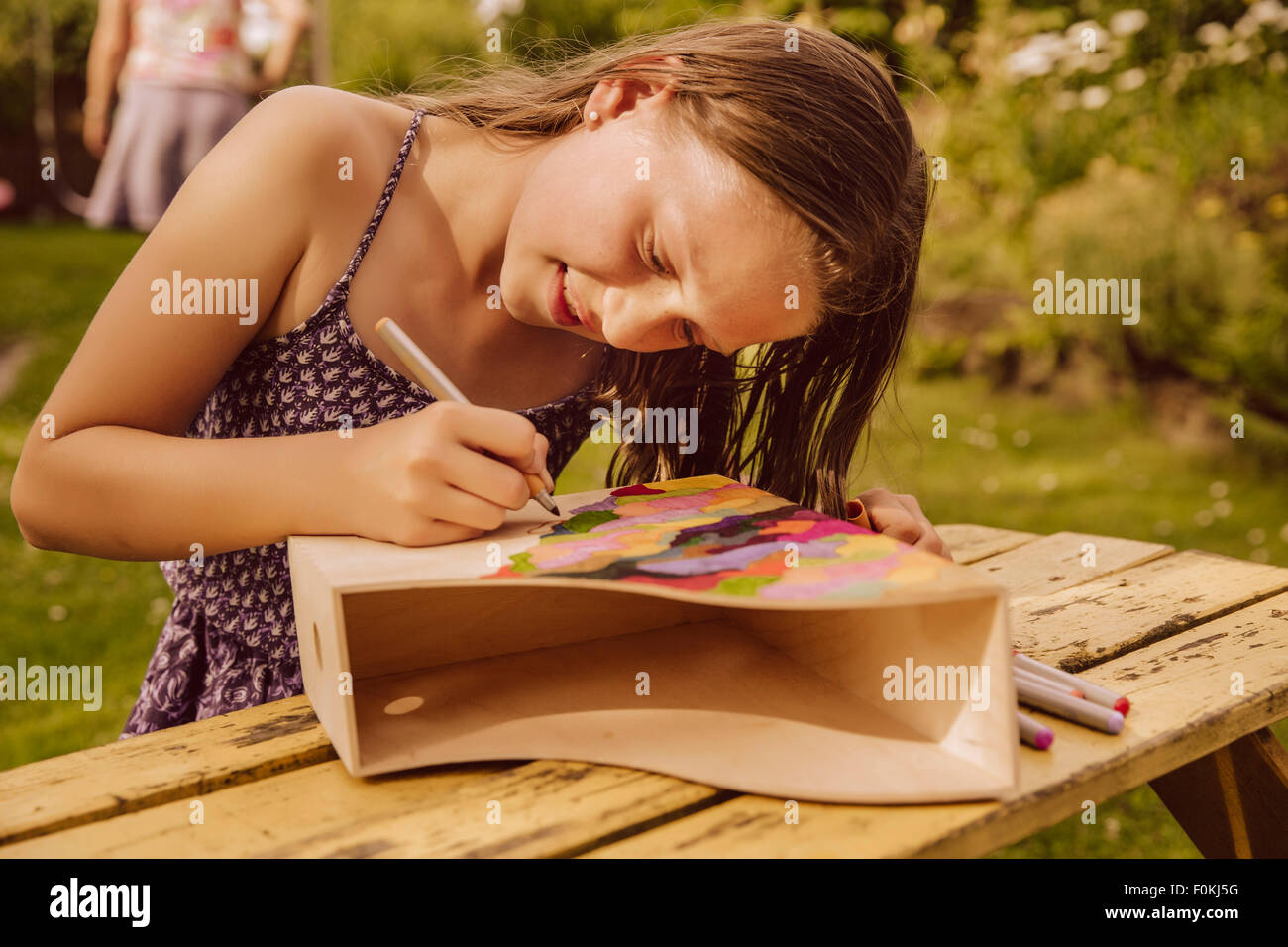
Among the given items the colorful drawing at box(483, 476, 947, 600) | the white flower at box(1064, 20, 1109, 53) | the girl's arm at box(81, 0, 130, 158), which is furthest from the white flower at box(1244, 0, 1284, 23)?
the colorful drawing at box(483, 476, 947, 600)

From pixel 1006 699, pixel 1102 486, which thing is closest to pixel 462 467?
pixel 1006 699

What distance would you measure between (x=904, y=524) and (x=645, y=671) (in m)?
0.40

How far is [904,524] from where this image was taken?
4.35ft

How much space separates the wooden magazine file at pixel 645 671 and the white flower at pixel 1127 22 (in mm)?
5363

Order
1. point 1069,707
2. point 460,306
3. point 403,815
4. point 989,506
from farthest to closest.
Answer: point 989,506
point 460,306
point 1069,707
point 403,815

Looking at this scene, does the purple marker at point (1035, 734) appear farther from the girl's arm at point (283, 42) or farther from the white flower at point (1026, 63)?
the white flower at point (1026, 63)

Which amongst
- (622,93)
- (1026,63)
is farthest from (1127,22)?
(622,93)

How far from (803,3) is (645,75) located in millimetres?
5277

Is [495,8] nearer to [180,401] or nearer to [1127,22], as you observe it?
[1127,22]

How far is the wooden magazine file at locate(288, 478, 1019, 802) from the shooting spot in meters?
0.88

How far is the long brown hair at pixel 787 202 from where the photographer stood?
1.30 m

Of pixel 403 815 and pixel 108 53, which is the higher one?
pixel 108 53

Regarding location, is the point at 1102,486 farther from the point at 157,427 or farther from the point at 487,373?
the point at 157,427

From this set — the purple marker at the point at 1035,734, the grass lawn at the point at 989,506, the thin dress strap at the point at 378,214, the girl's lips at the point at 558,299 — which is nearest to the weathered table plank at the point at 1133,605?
the purple marker at the point at 1035,734
